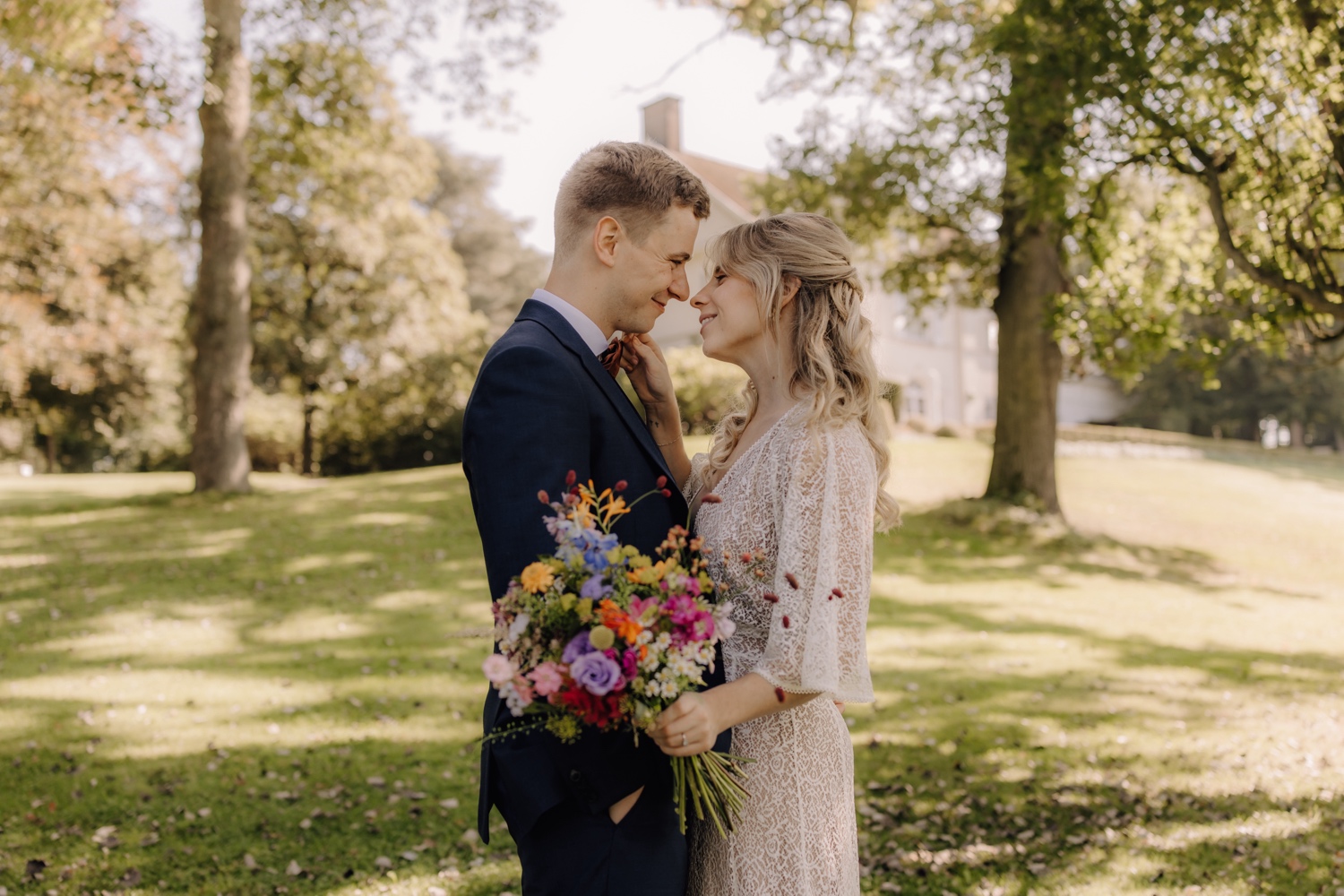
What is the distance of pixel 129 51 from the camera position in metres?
13.9

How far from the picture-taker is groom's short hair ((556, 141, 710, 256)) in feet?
9.14

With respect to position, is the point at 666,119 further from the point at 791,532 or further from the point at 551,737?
the point at 551,737

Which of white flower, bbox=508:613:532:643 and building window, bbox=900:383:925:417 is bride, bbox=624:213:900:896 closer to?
white flower, bbox=508:613:532:643

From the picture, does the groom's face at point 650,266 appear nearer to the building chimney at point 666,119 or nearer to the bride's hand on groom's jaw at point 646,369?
the bride's hand on groom's jaw at point 646,369

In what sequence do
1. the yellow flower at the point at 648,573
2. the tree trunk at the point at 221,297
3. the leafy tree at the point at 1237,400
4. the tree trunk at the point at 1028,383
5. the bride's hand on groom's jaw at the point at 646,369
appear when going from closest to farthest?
the yellow flower at the point at 648,573, the bride's hand on groom's jaw at the point at 646,369, the tree trunk at the point at 221,297, the tree trunk at the point at 1028,383, the leafy tree at the point at 1237,400

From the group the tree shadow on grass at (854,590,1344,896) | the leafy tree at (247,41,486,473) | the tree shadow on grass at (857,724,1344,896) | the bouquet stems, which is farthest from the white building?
the bouquet stems

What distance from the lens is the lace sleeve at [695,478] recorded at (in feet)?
10.8

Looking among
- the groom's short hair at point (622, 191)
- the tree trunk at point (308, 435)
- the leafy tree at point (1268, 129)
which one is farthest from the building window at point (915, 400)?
the groom's short hair at point (622, 191)

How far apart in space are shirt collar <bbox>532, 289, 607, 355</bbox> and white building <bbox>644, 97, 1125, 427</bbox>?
91.5 ft

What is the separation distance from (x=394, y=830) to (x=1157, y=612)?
427 inches

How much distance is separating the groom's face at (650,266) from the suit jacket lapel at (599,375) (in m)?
0.24

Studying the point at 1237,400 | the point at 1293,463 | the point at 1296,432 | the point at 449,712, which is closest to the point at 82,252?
the point at 449,712

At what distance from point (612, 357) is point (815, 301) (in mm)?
661

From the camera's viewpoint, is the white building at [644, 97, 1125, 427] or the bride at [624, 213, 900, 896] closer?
the bride at [624, 213, 900, 896]
